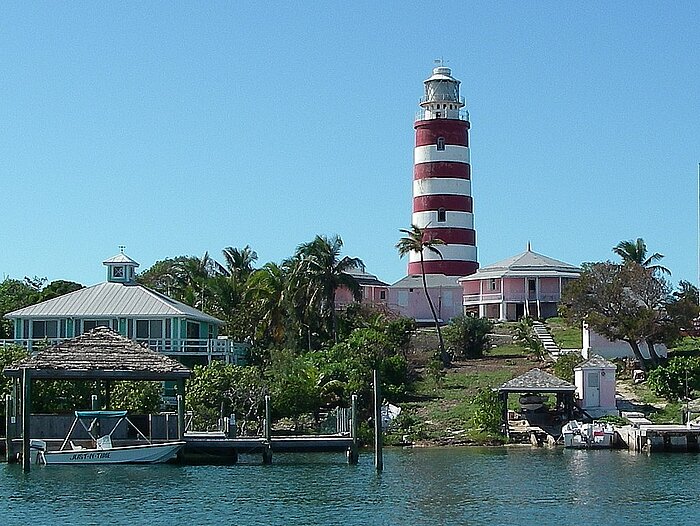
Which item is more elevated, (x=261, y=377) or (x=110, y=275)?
(x=110, y=275)

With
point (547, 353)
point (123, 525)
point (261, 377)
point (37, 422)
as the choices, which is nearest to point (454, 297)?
point (547, 353)

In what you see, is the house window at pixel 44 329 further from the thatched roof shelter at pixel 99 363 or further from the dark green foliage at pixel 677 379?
the dark green foliage at pixel 677 379

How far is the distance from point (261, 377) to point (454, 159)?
33.3 meters

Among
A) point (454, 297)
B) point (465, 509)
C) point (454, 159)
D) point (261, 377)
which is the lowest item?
point (465, 509)

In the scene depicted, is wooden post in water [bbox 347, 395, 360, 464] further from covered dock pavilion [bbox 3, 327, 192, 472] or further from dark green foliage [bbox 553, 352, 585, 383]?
dark green foliage [bbox 553, 352, 585, 383]

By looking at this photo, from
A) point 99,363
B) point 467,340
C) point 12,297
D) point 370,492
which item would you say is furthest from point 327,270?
point 370,492

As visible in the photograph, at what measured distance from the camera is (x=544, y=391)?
191ft

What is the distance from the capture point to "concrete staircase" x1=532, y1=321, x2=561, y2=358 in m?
71.1

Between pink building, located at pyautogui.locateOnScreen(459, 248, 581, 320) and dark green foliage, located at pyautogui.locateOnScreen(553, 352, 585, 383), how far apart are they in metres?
19.8

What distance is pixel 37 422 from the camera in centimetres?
4641

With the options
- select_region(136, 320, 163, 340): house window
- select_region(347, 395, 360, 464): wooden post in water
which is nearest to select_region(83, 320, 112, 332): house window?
select_region(136, 320, 163, 340): house window

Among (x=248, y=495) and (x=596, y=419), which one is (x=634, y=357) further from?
(x=248, y=495)

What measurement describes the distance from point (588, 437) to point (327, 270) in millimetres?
22767

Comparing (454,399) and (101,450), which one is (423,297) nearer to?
(454,399)
